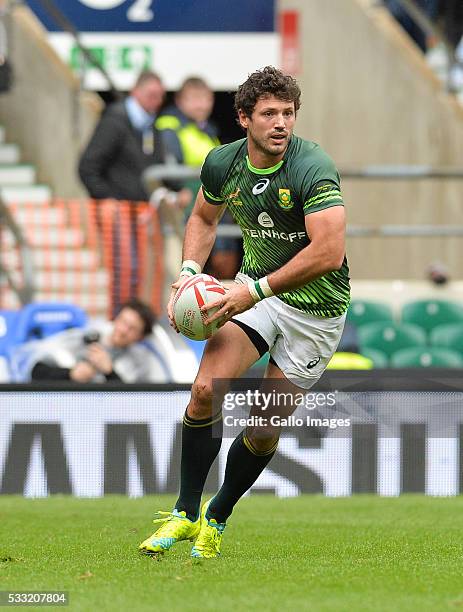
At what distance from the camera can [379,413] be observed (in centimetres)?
1009

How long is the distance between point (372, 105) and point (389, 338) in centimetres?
385

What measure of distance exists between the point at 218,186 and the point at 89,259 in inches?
243

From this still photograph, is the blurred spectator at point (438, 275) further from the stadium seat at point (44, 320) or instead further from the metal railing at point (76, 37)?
the metal railing at point (76, 37)

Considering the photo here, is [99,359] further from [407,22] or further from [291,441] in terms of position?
[407,22]

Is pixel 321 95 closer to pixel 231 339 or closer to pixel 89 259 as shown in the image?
pixel 89 259

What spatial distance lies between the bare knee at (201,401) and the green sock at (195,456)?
32 millimetres

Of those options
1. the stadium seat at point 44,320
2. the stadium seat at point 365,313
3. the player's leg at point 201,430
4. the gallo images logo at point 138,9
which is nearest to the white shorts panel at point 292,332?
the player's leg at point 201,430

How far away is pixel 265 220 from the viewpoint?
6.61 metres

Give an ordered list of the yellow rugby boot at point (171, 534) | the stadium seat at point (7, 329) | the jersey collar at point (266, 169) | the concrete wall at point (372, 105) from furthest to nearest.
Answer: the concrete wall at point (372, 105), the stadium seat at point (7, 329), the yellow rugby boot at point (171, 534), the jersey collar at point (266, 169)

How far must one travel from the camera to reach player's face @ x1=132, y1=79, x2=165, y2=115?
13227 mm

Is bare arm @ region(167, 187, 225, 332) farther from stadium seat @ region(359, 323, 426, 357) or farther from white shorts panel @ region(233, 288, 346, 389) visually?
stadium seat @ region(359, 323, 426, 357)

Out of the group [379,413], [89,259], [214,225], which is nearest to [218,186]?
[214,225]

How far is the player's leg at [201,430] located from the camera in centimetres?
661

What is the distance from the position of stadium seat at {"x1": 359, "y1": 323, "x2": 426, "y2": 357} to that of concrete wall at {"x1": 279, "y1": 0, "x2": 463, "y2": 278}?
8.46 feet
